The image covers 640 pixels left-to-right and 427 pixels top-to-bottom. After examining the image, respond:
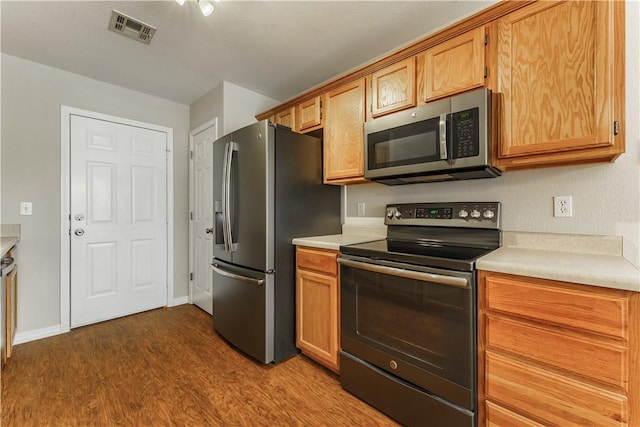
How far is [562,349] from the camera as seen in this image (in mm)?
1044

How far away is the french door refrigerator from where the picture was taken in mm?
2006

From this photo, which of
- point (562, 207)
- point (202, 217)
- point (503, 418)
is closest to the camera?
point (503, 418)

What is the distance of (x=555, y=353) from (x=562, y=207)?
0.83m

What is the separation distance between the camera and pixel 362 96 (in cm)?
204

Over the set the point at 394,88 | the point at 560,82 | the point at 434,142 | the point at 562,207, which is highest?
the point at 394,88

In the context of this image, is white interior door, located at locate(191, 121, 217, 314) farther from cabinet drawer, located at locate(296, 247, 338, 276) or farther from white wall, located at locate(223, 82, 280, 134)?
cabinet drawer, located at locate(296, 247, 338, 276)

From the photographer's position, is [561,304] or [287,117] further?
[287,117]

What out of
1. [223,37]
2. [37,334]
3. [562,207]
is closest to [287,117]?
[223,37]

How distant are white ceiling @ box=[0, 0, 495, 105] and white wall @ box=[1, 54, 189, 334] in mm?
166

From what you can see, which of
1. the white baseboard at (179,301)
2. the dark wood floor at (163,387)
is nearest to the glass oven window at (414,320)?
the dark wood floor at (163,387)

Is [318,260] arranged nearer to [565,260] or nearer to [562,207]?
[565,260]

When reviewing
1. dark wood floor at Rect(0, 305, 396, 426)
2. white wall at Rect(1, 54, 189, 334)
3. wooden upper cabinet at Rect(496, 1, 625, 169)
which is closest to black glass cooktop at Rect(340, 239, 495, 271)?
wooden upper cabinet at Rect(496, 1, 625, 169)

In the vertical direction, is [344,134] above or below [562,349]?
above

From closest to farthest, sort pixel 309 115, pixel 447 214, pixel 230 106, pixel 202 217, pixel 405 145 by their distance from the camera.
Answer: pixel 405 145, pixel 447 214, pixel 309 115, pixel 230 106, pixel 202 217
